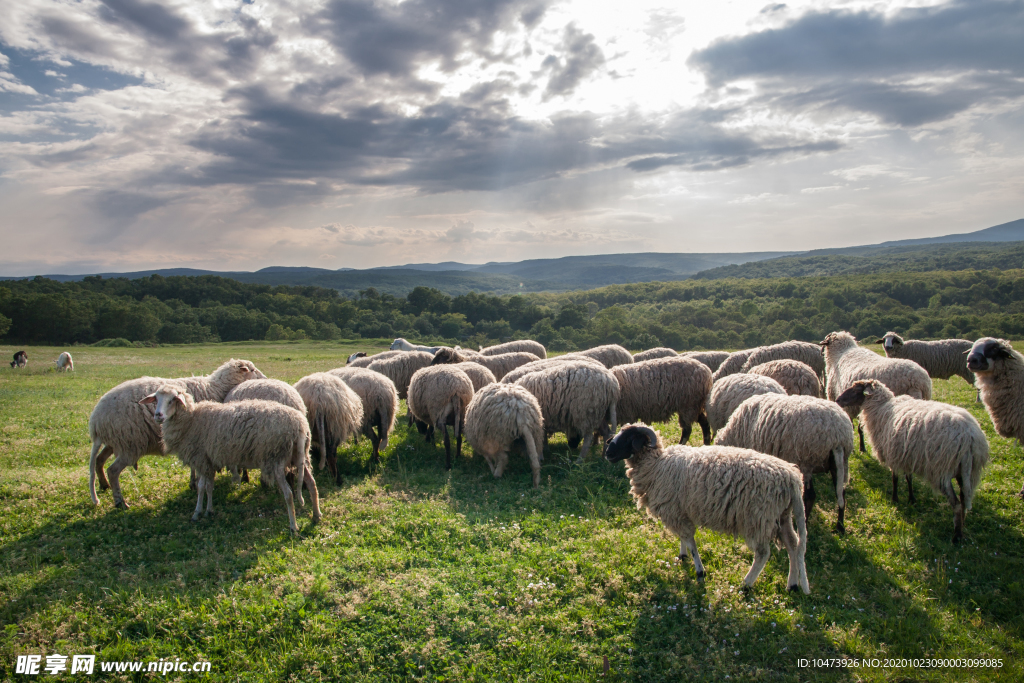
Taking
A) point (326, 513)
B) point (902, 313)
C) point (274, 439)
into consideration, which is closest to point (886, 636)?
point (326, 513)

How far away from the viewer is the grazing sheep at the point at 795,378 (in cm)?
1009

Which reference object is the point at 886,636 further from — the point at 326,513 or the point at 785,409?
the point at 326,513

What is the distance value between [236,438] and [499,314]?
215 ft

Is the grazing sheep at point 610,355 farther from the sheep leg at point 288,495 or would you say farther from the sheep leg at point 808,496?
the sheep leg at point 288,495

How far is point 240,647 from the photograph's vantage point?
450 centimetres

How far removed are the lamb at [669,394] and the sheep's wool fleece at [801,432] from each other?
3.19 m

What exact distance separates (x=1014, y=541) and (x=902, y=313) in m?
63.7

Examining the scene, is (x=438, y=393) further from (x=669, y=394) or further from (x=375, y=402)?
(x=669, y=394)

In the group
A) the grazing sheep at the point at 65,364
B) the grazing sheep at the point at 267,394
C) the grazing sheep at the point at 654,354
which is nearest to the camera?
the grazing sheep at the point at 267,394

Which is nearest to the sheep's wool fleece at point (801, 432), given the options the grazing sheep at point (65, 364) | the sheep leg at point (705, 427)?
the sheep leg at point (705, 427)

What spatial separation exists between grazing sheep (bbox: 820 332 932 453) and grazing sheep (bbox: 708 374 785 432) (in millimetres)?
1408

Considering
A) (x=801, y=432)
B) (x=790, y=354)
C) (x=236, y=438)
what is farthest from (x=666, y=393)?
(x=236, y=438)

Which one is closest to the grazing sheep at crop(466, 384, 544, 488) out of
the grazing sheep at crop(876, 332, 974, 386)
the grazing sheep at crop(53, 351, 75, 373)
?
the grazing sheep at crop(876, 332, 974, 386)

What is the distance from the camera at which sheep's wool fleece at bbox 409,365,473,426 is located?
10.4m
